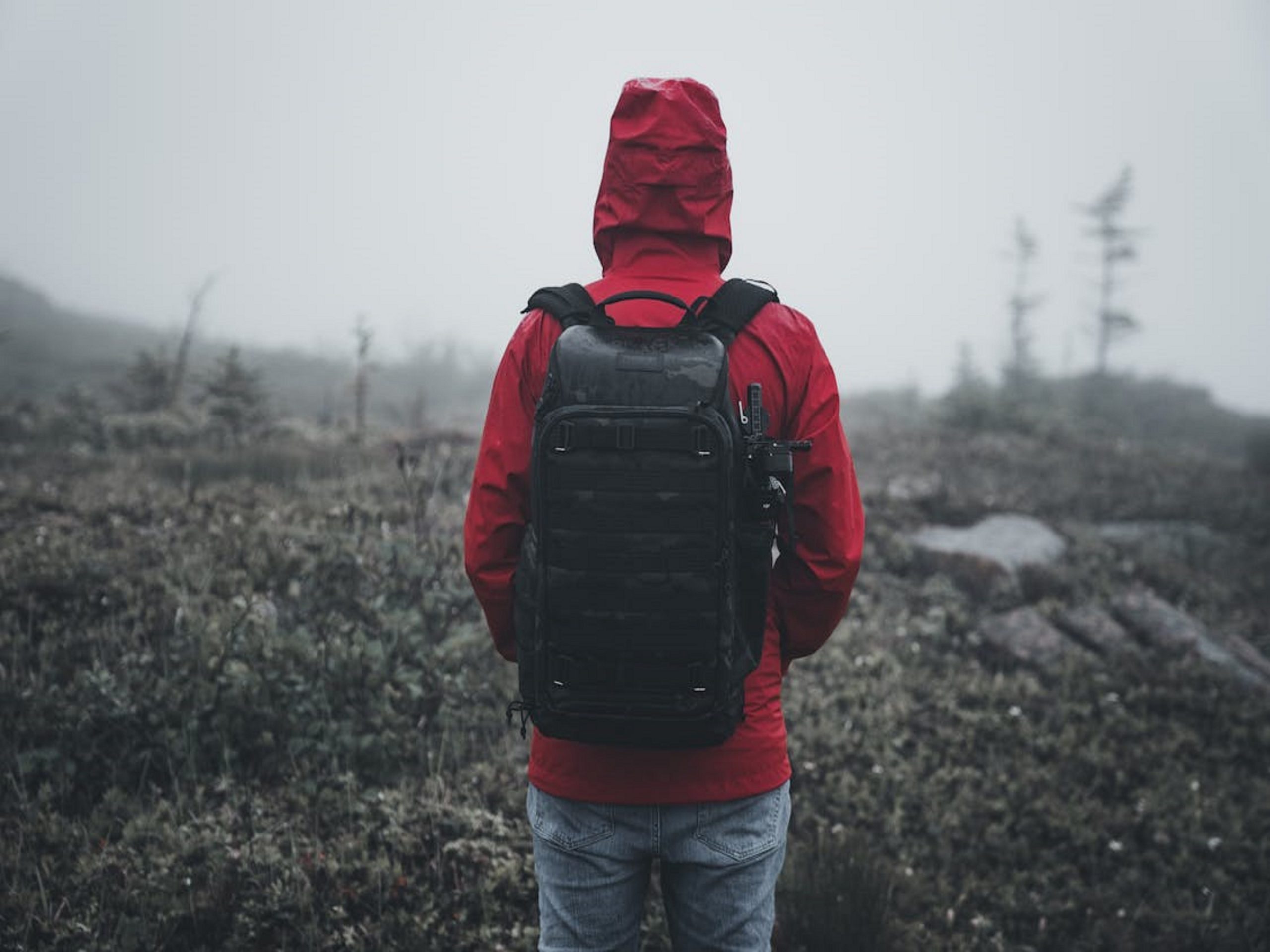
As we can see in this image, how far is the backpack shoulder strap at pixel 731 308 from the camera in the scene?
193cm

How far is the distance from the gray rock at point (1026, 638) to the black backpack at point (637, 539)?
604 cm

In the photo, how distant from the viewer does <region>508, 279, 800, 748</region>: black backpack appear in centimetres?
175

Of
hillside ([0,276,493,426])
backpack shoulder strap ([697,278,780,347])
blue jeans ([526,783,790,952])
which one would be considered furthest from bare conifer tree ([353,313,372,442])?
blue jeans ([526,783,790,952])

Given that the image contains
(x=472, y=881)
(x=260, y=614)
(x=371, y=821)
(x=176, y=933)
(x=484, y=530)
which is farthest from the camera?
(x=260, y=614)

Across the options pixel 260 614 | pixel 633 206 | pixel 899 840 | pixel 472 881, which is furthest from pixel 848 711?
pixel 633 206

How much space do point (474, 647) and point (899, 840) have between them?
3.12m

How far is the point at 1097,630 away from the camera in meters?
7.12

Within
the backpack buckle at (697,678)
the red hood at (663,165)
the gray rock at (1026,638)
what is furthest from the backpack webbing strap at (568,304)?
the gray rock at (1026,638)

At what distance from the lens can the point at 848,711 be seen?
19.1 ft

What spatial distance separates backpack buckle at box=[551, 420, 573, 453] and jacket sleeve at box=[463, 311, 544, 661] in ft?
0.75

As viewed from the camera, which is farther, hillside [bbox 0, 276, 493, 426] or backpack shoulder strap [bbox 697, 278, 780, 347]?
hillside [bbox 0, 276, 493, 426]

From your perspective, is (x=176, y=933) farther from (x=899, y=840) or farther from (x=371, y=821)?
(x=899, y=840)

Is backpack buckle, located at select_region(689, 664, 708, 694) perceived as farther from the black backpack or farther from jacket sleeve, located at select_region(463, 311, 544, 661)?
jacket sleeve, located at select_region(463, 311, 544, 661)

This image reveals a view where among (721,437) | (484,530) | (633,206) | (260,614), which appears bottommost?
(260,614)
